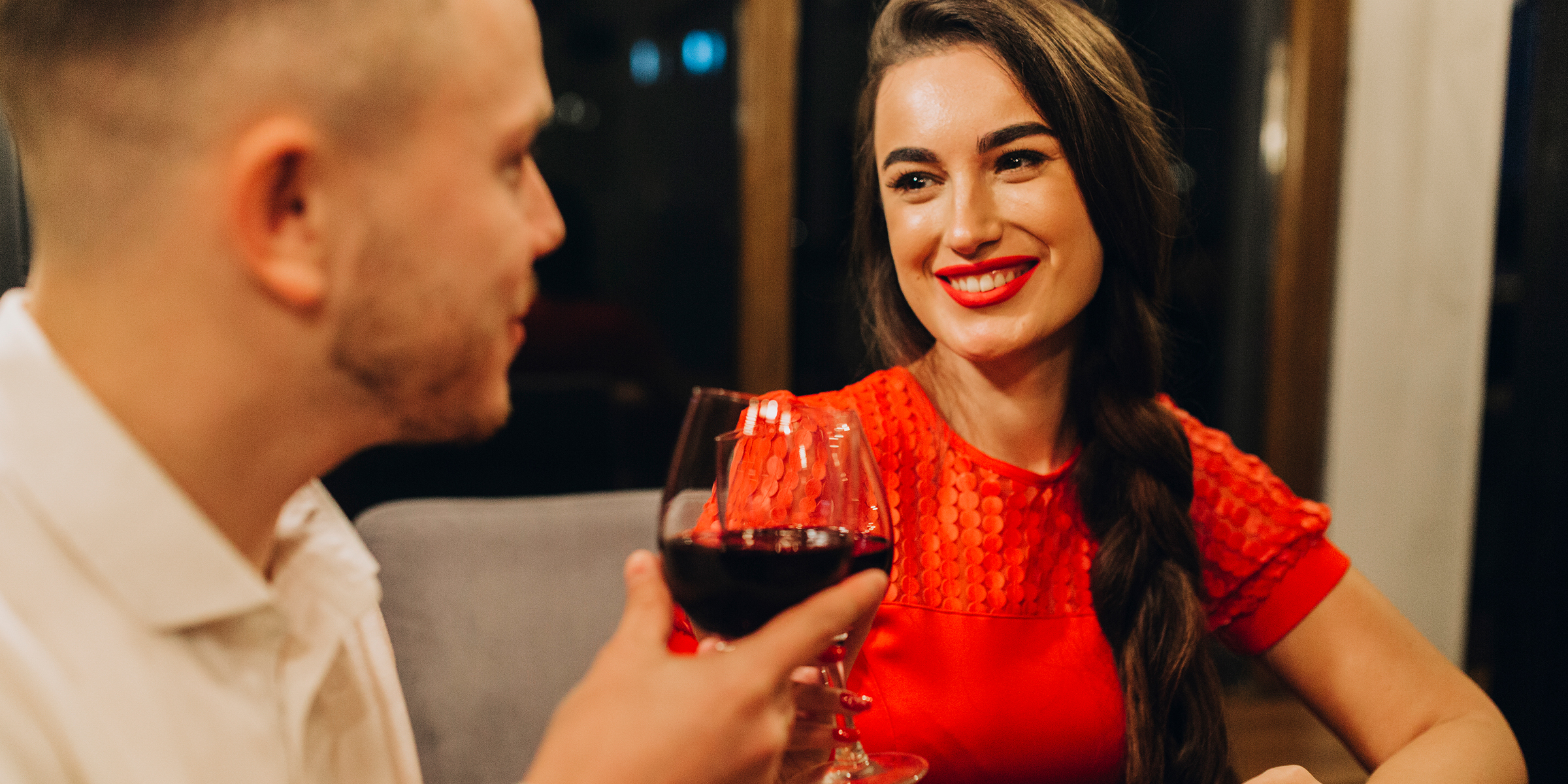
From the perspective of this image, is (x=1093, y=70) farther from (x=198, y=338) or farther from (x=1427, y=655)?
(x=198, y=338)

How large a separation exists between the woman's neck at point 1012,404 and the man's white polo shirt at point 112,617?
38.3 inches

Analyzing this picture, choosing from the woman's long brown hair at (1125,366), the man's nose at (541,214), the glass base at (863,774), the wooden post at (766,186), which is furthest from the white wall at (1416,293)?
the man's nose at (541,214)

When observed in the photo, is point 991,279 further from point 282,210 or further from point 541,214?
point 282,210

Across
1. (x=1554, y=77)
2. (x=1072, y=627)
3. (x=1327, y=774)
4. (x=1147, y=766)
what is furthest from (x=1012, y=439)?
(x=1327, y=774)

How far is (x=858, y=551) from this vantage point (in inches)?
34.9

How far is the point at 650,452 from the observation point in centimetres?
346

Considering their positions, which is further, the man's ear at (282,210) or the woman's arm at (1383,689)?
the woman's arm at (1383,689)

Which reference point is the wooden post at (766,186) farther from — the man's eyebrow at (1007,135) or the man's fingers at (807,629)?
the man's fingers at (807,629)

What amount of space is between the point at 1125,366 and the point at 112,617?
126 cm

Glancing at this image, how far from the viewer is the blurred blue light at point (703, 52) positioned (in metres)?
3.30

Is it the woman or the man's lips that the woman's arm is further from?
the man's lips

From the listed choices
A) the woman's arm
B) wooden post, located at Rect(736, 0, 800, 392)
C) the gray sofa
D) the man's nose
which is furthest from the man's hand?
wooden post, located at Rect(736, 0, 800, 392)

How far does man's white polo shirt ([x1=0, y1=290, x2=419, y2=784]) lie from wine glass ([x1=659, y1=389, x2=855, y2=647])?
11.8 inches

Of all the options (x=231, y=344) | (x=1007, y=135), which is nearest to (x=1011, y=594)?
(x=1007, y=135)
